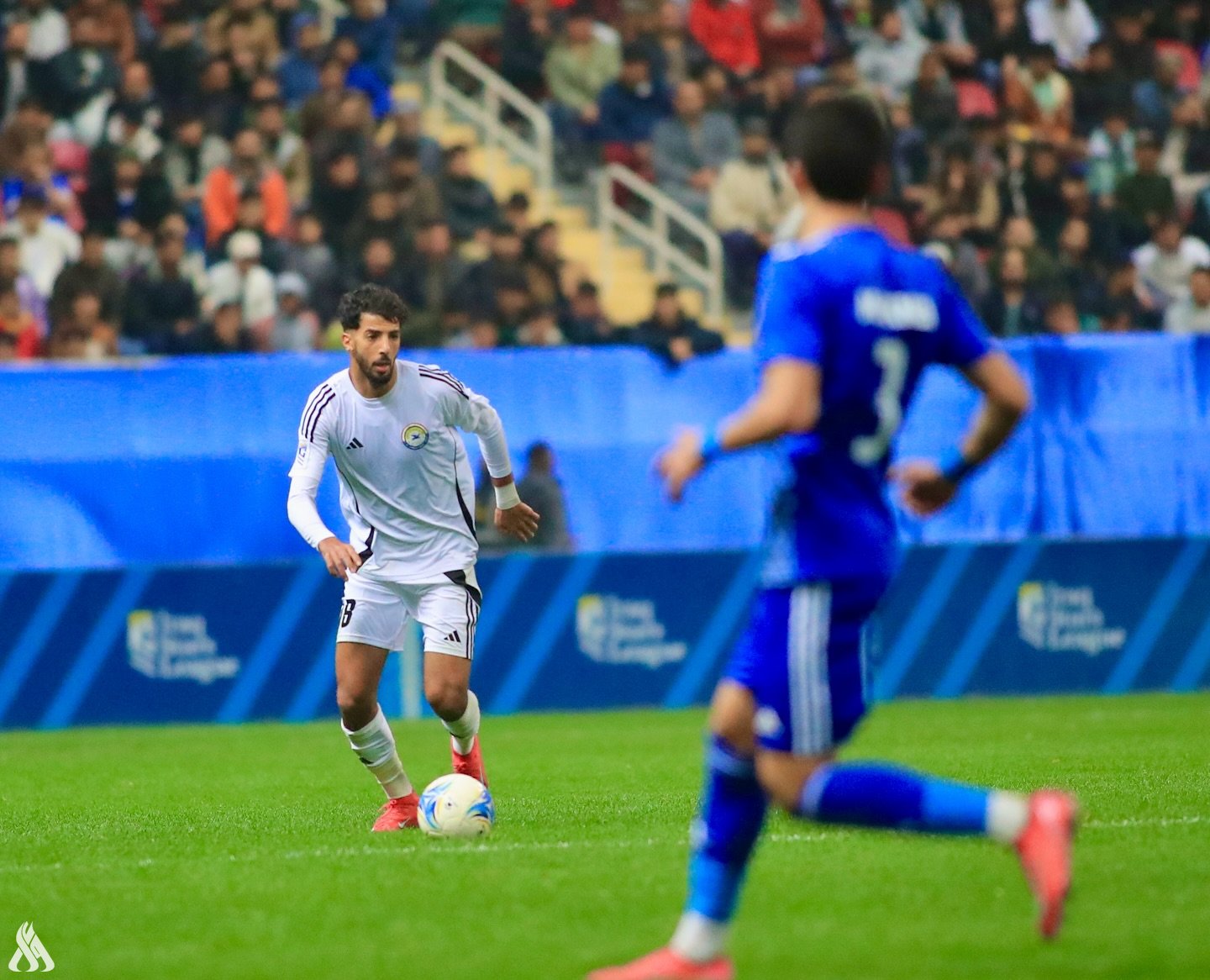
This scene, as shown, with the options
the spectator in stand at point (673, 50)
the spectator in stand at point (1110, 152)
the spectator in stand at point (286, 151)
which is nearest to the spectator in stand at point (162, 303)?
the spectator in stand at point (286, 151)

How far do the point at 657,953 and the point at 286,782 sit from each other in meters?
6.36

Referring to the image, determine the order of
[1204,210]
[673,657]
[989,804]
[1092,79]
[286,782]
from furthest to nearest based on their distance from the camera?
1. [1092,79]
2. [1204,210]
3. [673,657]
4. [286,782]
5. [989,804]

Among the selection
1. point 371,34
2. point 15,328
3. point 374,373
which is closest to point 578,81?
point 371,34

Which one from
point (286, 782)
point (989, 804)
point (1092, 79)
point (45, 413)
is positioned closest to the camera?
point (989, 804)

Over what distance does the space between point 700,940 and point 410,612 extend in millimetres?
4209

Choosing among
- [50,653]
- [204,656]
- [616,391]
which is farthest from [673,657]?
[50,653]

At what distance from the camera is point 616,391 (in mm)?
16469

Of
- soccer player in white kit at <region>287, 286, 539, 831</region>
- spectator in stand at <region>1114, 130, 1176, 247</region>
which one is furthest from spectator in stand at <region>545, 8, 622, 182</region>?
soccer player in white kit at <region>287, 286, 539, 831</region>

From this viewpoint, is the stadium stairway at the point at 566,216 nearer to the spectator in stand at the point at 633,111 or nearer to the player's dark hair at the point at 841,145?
the spectator in stand at the point at 633,111

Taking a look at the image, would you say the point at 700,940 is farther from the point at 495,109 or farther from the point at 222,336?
the point at 495,109

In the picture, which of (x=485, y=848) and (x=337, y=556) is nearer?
(x=485, y=848)

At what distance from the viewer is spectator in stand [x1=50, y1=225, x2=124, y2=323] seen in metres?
17.5

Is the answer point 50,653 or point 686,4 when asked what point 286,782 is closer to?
point 50,653

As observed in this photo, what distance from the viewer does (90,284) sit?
17.5 metres
